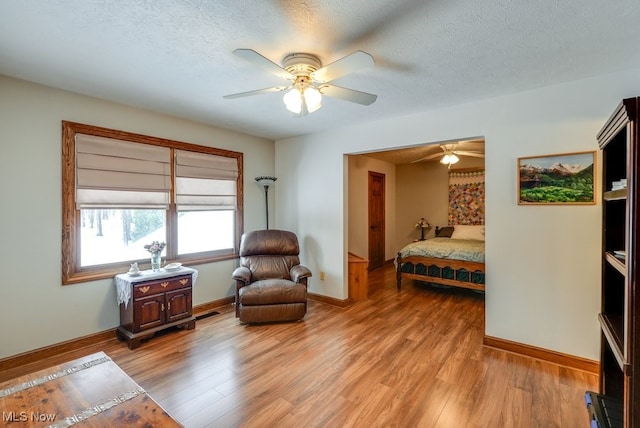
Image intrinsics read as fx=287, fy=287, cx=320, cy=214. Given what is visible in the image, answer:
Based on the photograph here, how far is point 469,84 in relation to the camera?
2.58 meters

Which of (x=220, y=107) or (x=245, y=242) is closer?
(x=220, y=107)

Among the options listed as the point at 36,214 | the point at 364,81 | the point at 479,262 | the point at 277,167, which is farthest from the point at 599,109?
the point at 36,214

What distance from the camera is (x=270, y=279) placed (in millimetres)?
3744

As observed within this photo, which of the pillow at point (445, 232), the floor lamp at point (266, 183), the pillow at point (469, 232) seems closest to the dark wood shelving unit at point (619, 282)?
the floor lamp at point (266, 183)

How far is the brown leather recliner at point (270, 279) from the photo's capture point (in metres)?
3.33

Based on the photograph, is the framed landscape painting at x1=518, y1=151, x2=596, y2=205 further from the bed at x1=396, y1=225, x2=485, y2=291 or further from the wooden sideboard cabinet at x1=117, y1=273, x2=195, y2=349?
the wooden sideboard cabinet at x1=117, y1=273, x2=195, y2=349

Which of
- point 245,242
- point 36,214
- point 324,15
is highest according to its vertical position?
point 324,15

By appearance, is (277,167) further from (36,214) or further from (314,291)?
(36,214)

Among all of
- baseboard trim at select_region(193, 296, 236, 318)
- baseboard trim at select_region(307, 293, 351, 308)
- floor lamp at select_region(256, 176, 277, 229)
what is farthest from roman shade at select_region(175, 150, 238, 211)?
baseboard trim at select_region(307, 293, 351, 308)

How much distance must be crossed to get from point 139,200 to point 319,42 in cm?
267

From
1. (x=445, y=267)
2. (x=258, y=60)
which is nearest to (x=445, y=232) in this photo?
(x=445, y=267)

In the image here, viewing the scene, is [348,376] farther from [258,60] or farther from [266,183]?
[266,183]

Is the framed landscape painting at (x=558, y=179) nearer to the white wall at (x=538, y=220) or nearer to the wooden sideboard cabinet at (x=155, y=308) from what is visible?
the white wall at (x=538, y=220)

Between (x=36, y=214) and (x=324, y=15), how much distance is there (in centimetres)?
301
